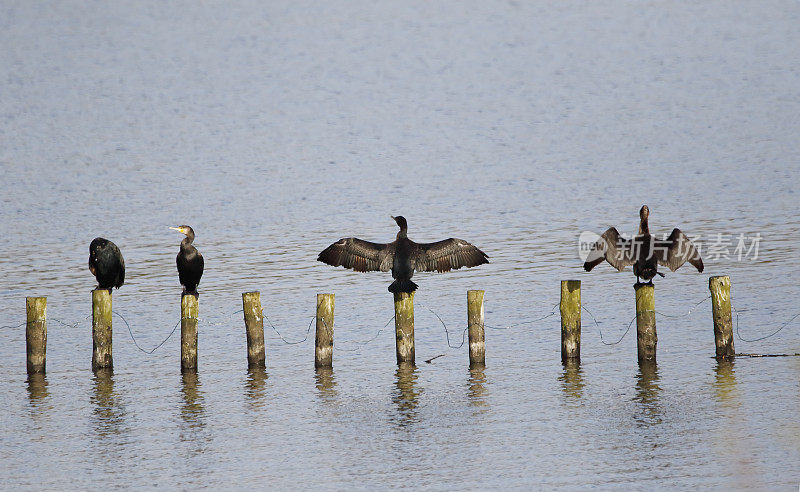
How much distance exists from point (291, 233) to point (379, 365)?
16.1 meters

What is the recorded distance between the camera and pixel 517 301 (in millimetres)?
23750

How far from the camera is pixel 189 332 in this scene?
1777cm

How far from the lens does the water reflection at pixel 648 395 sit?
50.3 ft

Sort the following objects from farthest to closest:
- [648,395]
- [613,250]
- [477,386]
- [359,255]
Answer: [359,255], [477,386], [613,250], [648,395]

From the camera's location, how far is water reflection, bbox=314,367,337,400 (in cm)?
1722

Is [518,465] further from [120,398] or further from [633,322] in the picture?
[633,322]

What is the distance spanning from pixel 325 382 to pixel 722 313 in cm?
573

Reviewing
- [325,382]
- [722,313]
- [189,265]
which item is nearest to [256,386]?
[325,382]

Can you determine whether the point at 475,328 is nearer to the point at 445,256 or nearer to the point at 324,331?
the point at 445,256

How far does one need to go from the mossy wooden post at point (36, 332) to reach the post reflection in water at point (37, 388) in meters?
0.09


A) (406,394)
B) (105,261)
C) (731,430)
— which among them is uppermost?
(105,261)

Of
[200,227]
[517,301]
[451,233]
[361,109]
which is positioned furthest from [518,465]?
[361,109]

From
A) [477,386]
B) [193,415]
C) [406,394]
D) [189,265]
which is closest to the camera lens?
[193,415]

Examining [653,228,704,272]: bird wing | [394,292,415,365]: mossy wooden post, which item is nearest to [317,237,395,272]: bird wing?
[394,292,415,365]: mossy wooden post
